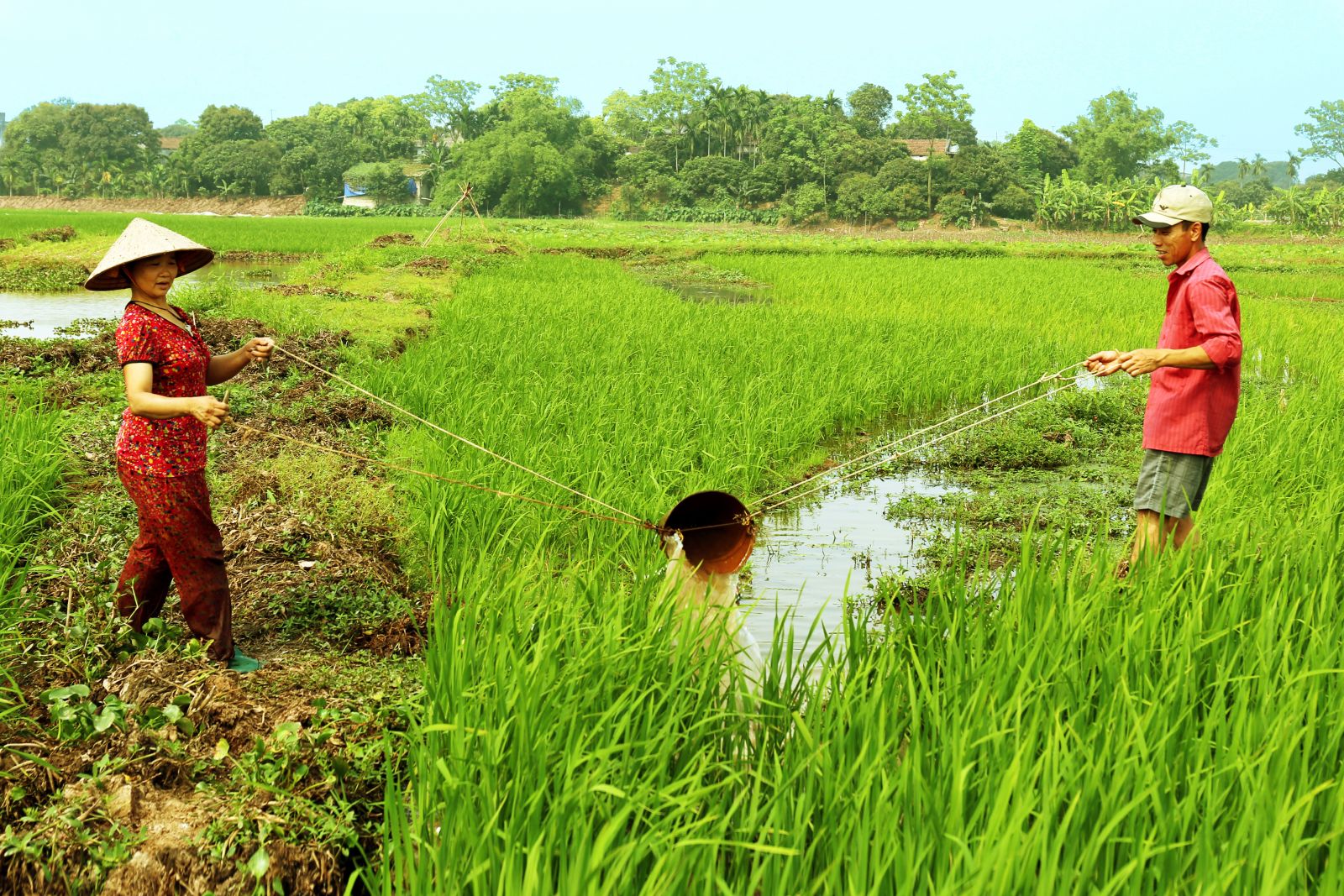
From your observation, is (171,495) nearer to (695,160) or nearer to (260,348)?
(260,348)

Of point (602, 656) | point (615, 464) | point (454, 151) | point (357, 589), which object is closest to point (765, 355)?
point (615, 464)

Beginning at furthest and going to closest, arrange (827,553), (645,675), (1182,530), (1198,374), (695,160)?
(695,160) < (827,553) < (1182,530) < (1198,374) < (645,675)

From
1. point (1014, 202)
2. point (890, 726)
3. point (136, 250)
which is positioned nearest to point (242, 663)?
point (136, 250)

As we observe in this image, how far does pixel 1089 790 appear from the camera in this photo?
181 centimetres

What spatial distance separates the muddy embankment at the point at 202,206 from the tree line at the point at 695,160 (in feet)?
2.95

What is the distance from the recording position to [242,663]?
2988 mm

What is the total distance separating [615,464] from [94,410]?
2807 mm

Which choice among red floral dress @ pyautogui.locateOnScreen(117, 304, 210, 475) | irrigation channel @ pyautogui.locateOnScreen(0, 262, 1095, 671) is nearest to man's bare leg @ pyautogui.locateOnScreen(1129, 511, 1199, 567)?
irrigation channel @ pyautogui.locateOnScreen(0, 262, 1095, 671)

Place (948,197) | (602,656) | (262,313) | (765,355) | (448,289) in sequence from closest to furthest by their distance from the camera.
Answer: (602,656) < (765,355) < (262,313) < (448,289) < (948,197)

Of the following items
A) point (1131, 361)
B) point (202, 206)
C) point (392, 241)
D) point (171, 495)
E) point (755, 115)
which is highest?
point (755, 115)

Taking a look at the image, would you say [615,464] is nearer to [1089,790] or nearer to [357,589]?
[357,589]

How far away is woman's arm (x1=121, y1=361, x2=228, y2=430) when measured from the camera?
8.58 feet

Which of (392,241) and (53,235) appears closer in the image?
(392,241)

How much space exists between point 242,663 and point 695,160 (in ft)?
163
